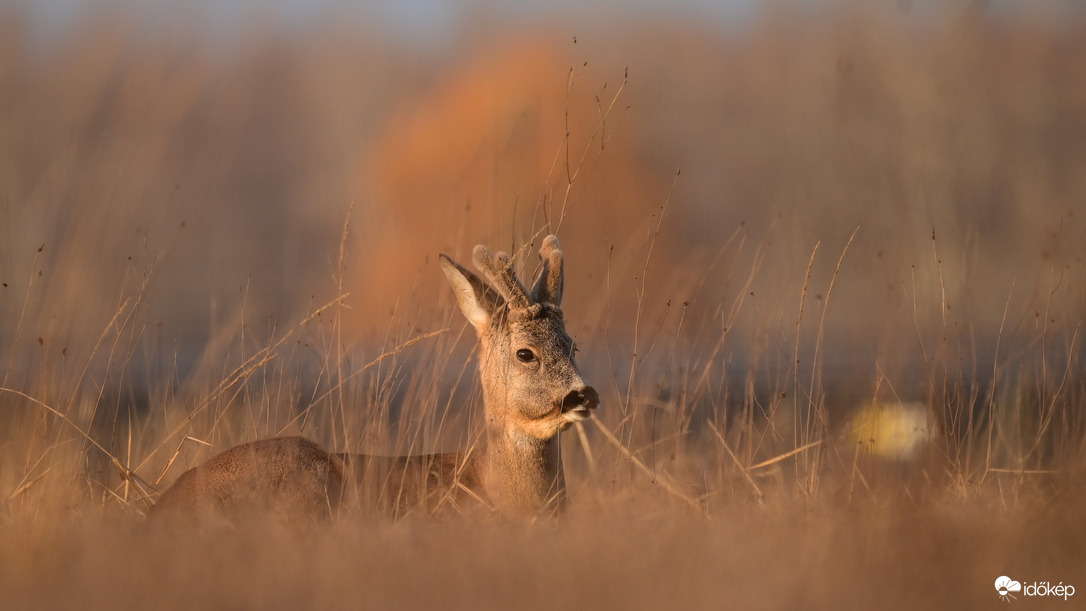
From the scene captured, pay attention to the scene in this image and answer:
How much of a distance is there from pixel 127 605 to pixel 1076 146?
38.7ft

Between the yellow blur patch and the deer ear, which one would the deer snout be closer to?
the deer ear

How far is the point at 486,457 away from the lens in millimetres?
5457

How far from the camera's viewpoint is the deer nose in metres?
5.11

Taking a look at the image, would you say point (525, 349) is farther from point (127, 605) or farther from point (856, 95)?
point (856, 95)

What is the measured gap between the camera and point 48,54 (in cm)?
861

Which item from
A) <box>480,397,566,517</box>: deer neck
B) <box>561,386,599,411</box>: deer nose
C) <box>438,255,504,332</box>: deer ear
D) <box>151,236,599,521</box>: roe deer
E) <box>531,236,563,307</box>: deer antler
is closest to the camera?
<box>151,236,599,521</box>: roe deer

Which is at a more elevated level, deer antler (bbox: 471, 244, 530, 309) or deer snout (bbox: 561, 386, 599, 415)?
deer antler (bbox: 471, 244, 530, 309)

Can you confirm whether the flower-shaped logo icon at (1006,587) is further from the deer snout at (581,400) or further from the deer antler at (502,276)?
the deer antler at (502,276)

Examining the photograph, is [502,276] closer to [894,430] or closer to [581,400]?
[581,400]

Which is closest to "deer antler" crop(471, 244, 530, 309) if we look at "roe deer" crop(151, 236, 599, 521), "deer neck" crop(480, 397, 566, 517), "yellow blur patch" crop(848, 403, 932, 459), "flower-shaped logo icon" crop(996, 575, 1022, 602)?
"roe deer" crop(151, 236, 599, 521)

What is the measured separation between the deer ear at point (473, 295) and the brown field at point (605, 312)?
24 centimetres

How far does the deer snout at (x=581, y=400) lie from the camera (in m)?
5.11

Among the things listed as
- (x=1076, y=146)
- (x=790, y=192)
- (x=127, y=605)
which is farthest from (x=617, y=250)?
(x=127, y=605)

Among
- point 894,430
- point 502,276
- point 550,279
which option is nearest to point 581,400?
point 502,276
